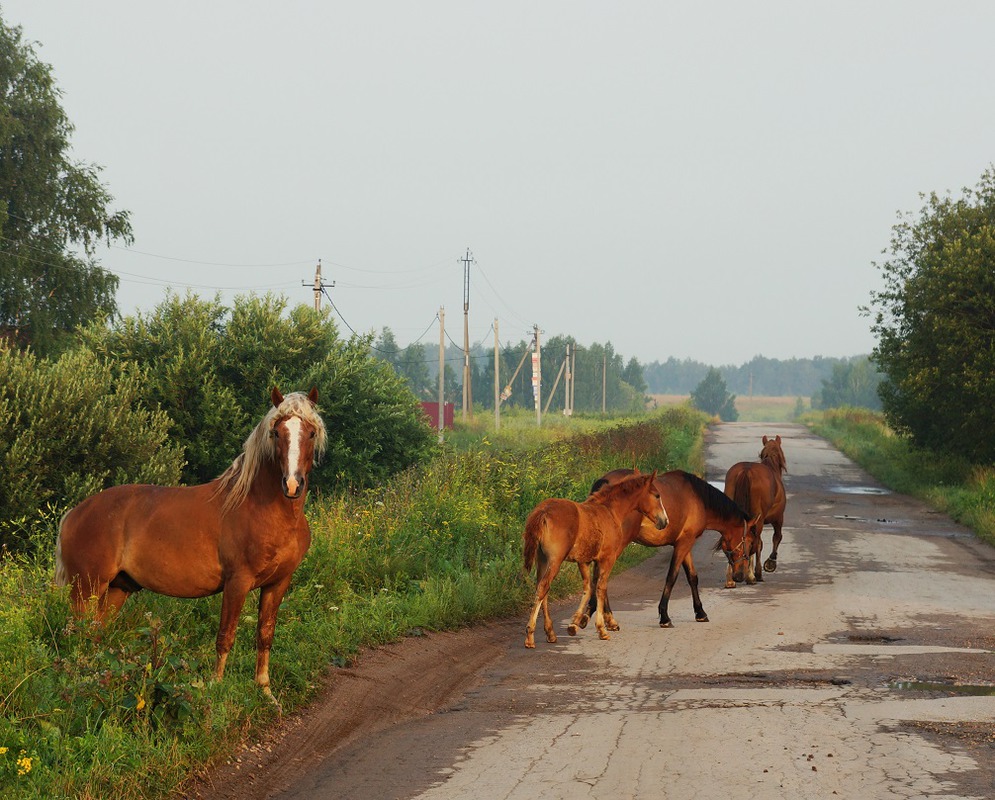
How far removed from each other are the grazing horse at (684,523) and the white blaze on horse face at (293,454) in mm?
5319

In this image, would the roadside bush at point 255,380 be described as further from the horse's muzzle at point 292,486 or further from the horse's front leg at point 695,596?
the horse's muzzle at point 292,486

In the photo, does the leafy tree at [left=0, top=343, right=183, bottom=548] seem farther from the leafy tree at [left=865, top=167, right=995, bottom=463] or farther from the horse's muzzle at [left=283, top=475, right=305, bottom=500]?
the leafy tree at [left=865, top=167, right=995, bottom=463]

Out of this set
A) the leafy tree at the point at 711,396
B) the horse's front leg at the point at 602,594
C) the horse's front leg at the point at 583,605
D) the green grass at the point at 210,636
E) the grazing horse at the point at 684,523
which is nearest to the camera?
the green grass at the point at 210,636

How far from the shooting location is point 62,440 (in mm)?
15391

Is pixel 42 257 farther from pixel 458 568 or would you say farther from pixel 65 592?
pixel 65 592

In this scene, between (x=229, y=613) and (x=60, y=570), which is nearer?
(x=229, y=613)

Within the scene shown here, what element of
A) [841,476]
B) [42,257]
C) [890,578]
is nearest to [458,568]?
[890,578]

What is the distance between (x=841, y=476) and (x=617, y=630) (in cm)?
2659

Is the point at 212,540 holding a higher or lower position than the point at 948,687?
higher

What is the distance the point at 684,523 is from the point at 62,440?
9126mm

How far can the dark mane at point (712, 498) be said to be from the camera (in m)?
12.9

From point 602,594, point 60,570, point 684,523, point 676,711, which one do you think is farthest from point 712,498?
point 60,570

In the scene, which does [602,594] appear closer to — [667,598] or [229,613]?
[667,598]

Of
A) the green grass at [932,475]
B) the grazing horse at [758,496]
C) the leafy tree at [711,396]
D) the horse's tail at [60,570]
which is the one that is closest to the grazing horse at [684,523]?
the grazing horse at [758,496]
